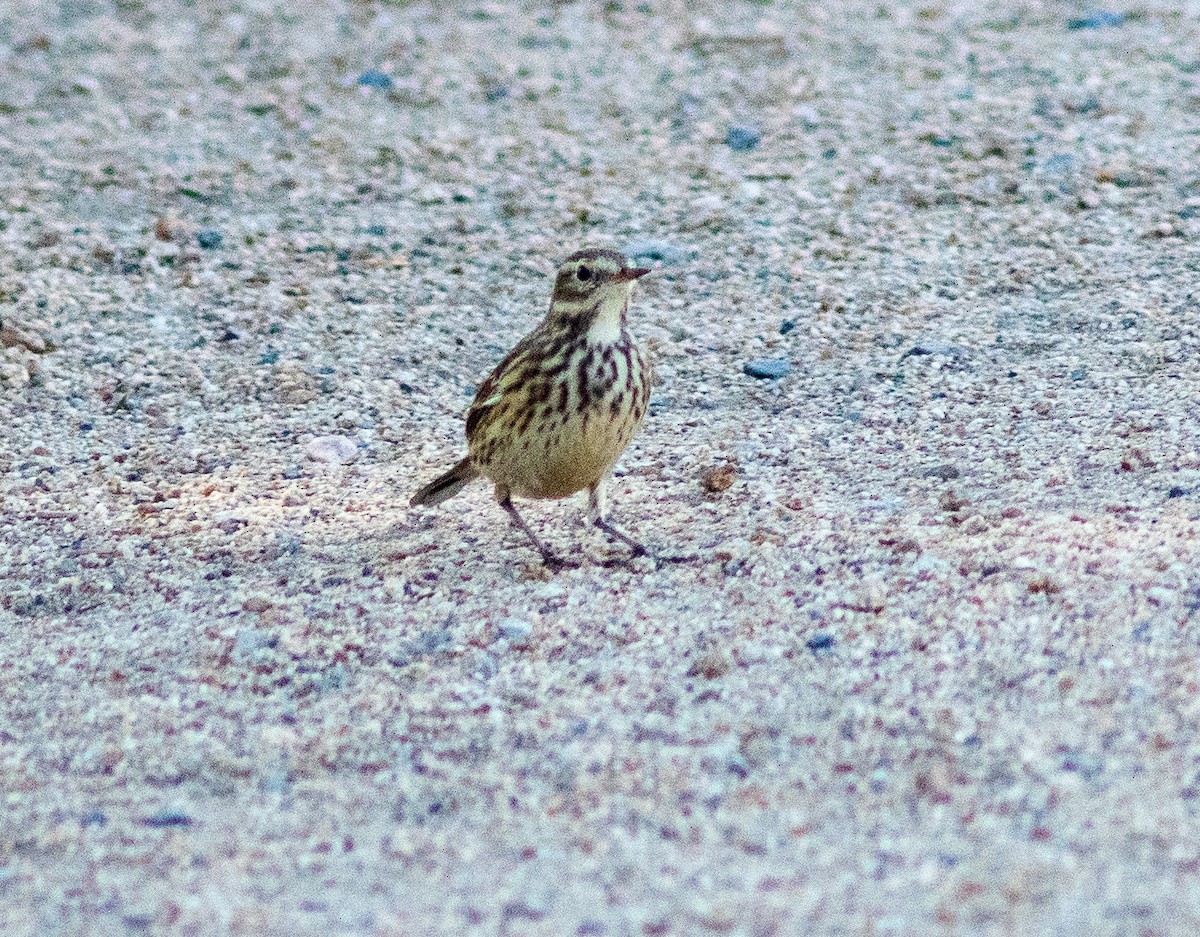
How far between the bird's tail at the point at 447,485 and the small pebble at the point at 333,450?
65 centimetres

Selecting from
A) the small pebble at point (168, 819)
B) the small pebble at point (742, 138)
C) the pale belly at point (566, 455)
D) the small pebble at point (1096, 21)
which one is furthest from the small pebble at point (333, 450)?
the small pebble at point (1096, 21)

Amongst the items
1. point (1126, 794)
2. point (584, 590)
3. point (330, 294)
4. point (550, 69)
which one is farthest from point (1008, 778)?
point (550, 69)

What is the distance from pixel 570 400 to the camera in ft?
20.4

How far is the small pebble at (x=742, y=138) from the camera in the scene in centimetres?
1028

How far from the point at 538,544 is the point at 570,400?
21.6 inches

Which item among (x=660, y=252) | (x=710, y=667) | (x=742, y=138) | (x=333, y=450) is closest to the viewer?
(x=710, y=667)

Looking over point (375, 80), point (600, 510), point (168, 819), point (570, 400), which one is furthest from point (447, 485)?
point (375, 80)

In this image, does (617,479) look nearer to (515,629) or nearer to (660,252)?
(515,629)

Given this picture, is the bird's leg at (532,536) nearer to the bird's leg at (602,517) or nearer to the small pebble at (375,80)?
the bird's leg at (602,517)

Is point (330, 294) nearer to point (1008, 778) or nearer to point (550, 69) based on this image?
point (550, 69)

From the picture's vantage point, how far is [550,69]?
37.7 ft

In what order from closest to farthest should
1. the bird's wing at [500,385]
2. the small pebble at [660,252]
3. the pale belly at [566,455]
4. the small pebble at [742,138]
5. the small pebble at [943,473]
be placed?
the pale belly at [566,455], the bird's wing at [500,385], the small pebble at [943,473], the small pebble at [660,252], the small pebble at [742,138]

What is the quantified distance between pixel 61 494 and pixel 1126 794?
455 cm

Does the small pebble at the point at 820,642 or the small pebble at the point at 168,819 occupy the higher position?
the small pebble at the point at 820,642
